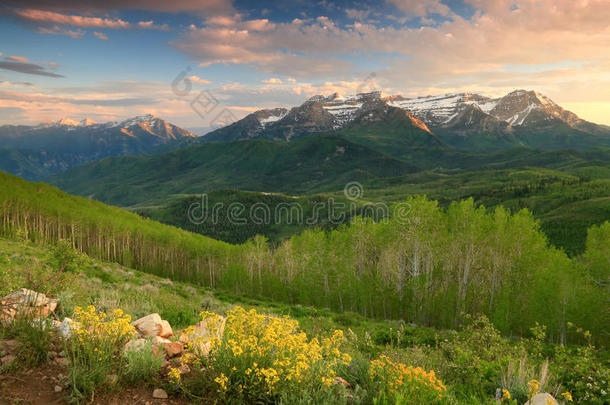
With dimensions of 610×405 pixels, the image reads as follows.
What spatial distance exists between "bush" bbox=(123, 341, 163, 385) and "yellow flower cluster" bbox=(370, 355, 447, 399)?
4926 millimetres

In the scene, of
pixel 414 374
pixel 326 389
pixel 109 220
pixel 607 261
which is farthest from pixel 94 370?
pixel 109 220

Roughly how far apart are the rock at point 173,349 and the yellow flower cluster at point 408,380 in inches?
190

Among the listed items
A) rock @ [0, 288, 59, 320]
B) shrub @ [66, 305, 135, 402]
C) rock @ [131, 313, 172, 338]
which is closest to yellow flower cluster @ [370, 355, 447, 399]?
shrub @ [66, 305, 135, 402]

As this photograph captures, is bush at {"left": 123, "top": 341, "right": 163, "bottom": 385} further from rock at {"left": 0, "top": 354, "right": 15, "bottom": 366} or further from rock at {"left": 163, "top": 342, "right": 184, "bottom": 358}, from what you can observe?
rock at {"left": 0, "top": 354, "right": 15, "bottom": 366}

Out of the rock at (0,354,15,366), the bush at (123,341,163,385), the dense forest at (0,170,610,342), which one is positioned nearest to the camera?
the rock at (0,354,15,366)

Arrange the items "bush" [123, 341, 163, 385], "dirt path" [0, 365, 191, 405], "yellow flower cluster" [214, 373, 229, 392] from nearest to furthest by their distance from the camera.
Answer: "yellow flower cluster" [214, 373, 229, 392], "dirt path" [0, 365, 191, 405], "bush" [123, 341, 163, 385]

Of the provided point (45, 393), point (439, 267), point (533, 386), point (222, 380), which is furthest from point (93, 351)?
point (439, 267)

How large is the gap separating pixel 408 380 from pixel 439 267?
4857cm

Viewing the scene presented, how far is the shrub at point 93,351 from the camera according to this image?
232 inches

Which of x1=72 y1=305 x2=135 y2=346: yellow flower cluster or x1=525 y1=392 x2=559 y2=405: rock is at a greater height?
x1=72 y1=305 x2=135 y2=346: yellow flower cluster

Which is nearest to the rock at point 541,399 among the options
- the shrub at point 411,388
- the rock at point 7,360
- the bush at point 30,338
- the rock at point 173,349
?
the shrub at point 411,388

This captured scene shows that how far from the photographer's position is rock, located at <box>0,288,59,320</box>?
24.9 ft

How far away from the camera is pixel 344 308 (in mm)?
64750

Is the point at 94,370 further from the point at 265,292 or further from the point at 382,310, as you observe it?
the point at 265,292
